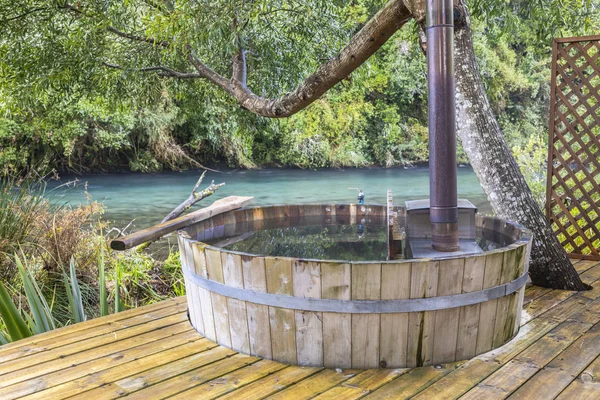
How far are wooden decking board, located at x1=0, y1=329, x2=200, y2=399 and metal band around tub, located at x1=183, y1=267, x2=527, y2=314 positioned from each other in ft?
1.41

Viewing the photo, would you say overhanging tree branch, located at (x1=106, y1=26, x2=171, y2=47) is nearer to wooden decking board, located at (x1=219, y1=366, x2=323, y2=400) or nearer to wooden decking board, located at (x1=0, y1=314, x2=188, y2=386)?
wooden decking board, located at (x1=0, y1=314, x2=188, y2=386)

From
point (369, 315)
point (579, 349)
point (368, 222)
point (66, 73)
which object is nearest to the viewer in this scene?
point (369, 315)

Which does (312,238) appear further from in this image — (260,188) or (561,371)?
(260,188)

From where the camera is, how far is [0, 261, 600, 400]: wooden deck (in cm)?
188

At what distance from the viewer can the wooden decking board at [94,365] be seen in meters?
1.95

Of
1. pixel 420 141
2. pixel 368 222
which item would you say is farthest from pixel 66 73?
pixel 420 141

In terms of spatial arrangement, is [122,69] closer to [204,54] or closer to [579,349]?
[204,54]

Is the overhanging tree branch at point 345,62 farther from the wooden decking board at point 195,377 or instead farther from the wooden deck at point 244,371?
the wooden decking board at point 195,377

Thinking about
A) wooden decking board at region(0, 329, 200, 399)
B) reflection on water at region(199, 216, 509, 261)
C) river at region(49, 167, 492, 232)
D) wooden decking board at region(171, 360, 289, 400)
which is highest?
reflection on water at region(199, 216, 509, 261)

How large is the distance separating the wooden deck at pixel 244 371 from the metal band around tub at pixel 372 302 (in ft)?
0.86

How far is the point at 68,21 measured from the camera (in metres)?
5.96

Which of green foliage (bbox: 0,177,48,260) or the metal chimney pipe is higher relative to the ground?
the metal chimney pipe

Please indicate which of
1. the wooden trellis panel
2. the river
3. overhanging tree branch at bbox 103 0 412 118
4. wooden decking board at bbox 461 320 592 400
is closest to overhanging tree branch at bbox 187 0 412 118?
overhanging tree branch at bbox 103 0 412 118

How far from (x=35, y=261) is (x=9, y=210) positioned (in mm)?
463
